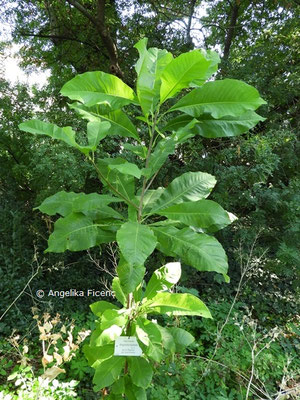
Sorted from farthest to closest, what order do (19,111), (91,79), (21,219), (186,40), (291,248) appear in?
(186,40) < (19,111) < (21,219) < (291,248) < (91,79)

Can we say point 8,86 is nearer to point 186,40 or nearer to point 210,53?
point 186,40

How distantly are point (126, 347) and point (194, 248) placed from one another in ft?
1.81

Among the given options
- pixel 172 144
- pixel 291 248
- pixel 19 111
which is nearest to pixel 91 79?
pixel 172 144

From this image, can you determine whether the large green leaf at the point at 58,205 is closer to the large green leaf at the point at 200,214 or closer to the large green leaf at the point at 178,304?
the large green leaf at the point at 200,214

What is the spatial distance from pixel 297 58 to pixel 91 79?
414 cm

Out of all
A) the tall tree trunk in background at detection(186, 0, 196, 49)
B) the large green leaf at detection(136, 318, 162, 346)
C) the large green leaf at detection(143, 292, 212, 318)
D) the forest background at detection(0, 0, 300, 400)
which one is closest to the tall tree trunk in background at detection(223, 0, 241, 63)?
the forest background at detection(0, 0, 300, 400)

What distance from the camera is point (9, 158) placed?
421cm

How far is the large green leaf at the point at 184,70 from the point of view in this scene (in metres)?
1.17

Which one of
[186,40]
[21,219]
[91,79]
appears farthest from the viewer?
[186,40]

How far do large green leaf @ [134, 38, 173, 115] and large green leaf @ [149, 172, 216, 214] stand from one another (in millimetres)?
386

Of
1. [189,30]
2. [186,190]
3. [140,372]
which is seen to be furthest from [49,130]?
[189,30]

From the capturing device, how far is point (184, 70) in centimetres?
120

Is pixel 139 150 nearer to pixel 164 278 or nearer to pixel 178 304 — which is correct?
pixel 164 278

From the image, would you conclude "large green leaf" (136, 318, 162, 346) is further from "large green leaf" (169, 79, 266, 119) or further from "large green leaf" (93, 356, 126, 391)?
"large green leaf" (169, 79, 266, 119)
